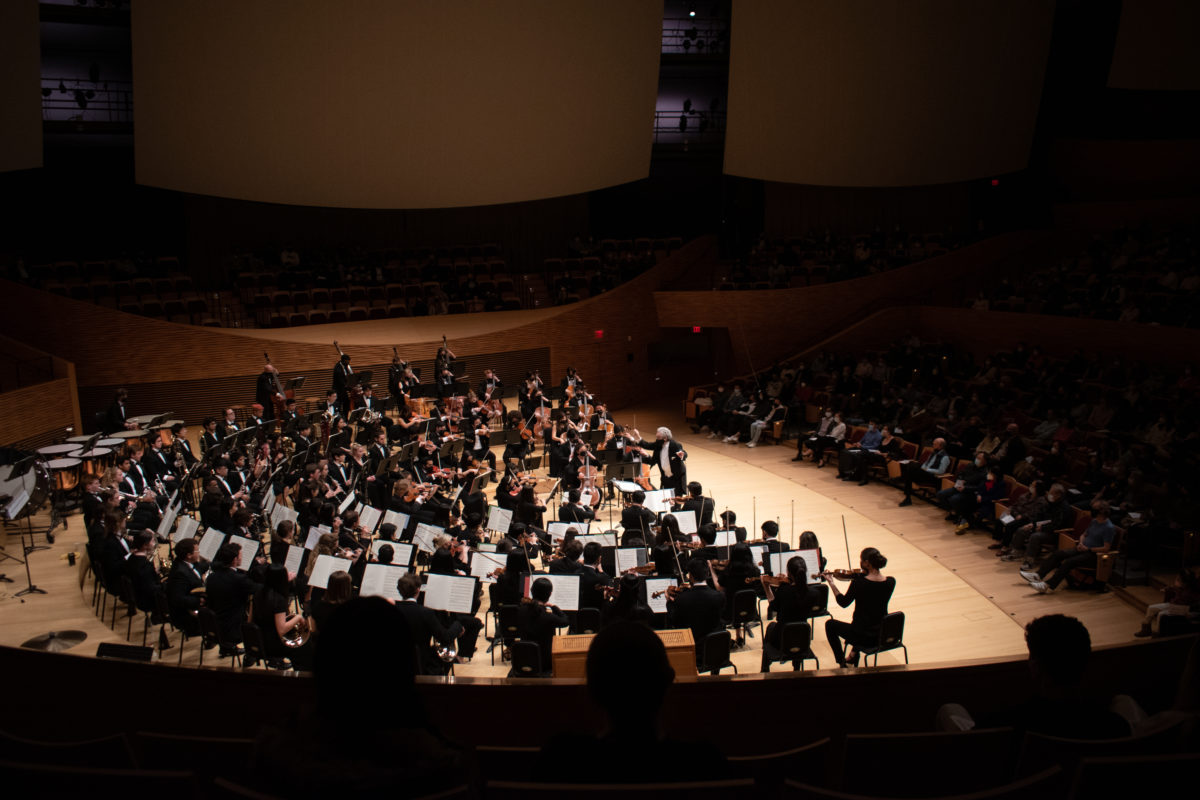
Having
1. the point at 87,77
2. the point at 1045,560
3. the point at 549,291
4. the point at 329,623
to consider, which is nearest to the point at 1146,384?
the point at 1045,560

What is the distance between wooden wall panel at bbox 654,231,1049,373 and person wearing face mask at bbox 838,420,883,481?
20.5 ft

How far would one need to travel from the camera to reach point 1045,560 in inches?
393

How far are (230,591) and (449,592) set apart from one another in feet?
5.90

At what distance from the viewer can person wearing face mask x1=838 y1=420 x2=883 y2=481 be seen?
14.5 metres

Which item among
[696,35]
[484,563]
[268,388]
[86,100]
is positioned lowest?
[484,563]

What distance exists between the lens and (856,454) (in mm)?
14469

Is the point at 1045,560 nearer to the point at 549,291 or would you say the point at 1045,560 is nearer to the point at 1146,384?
the point at 1146,384

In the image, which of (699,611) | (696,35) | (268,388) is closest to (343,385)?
(268,388)

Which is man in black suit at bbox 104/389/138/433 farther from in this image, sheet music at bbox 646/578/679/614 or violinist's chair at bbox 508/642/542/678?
violinist's chair at bbox 508/642/542/678

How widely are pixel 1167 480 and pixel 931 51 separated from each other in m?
13.2

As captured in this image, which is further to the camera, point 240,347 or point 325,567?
point 240,347

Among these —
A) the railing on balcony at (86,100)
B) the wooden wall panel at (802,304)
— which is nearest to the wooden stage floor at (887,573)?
the wooden wall panel at (802,304)

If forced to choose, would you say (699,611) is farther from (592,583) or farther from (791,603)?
(592,583)

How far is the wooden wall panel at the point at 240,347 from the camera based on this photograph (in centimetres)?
1641
